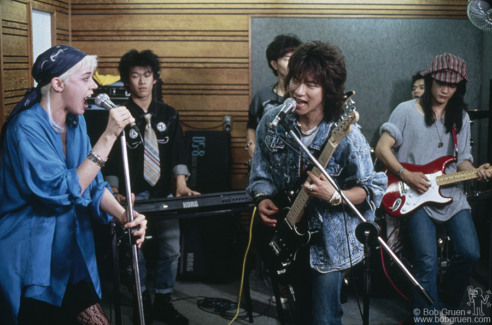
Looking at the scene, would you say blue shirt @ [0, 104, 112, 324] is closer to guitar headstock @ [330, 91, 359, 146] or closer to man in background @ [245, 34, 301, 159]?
guitar headstock @ [330, 91, 359, 146]

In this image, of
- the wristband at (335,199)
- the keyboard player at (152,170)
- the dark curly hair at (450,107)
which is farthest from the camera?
the keyboard player at (152,170)

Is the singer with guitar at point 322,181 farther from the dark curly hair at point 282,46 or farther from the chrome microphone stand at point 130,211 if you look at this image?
the dark curly hair at point 282,46

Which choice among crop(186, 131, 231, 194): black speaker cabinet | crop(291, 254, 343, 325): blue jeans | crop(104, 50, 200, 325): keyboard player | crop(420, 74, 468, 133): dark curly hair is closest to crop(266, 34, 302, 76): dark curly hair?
crop(104, 50, 200, 325): keyboard player

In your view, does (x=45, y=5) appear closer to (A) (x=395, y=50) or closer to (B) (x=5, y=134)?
(B) (x=5, y=134)

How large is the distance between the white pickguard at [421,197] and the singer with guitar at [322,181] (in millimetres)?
1049

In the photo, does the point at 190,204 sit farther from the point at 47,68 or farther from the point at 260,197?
the point at 47,68

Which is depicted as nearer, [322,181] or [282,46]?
[322,181]

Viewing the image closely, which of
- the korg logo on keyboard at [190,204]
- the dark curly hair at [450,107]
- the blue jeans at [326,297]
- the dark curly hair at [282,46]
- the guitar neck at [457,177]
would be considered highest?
the dark curly hair at [282,46]

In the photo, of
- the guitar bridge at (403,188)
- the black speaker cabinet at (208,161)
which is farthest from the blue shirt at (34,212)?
the black speaker cabinet at (208,161)

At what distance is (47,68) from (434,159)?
7.82ft

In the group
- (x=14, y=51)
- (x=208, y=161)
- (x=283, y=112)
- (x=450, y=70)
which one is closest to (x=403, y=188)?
(x=450, y=70)

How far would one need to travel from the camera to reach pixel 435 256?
9.34 ft

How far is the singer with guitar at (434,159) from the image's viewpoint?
286 cm

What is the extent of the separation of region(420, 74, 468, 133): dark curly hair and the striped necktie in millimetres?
1824
